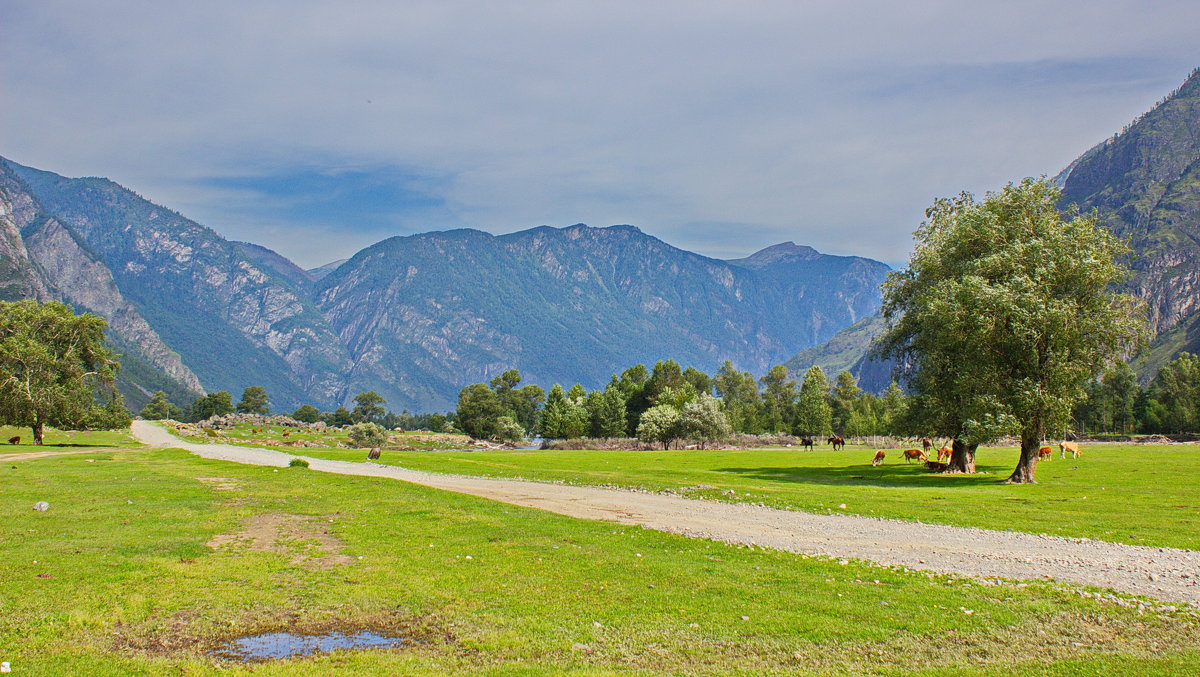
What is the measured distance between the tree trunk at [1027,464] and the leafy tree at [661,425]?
65.6 m

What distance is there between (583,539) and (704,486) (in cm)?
1670

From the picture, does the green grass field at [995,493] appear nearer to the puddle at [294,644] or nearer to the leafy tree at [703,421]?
the puddle at [294,644]

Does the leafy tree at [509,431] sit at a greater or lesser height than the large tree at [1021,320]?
lesser

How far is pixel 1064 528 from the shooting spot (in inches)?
785

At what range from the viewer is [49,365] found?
65625mm

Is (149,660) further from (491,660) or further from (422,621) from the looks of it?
(491,660)

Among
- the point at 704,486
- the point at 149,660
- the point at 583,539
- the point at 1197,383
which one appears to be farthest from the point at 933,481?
the point at 1197,383

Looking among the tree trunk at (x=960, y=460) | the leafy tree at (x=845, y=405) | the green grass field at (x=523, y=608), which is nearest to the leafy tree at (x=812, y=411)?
the leafy tree at (x=845, y=405)

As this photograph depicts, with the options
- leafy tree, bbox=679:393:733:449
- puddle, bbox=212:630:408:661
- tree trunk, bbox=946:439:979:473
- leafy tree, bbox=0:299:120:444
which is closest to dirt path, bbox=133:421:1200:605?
puddle, bbox=212:630:408:661

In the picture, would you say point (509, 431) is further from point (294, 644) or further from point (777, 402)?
point (294, 644)

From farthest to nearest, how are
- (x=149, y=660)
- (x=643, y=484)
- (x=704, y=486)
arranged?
(x=643, y=484) → (x=704, y=486) → (x=149, y=660)

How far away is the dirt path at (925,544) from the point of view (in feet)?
45.1

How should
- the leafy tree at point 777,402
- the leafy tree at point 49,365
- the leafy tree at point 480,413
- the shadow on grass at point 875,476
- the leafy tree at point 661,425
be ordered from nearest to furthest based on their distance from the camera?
the shadow on grass at point 875,476 < the leafy tree at point 49,365 < the leafy tree at point 661,425 < the leafy tree at point 777,402 < the leafy tree at point 480,413

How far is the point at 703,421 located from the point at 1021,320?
217 ft
